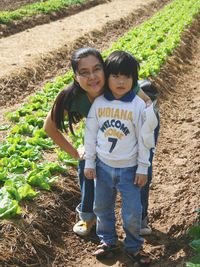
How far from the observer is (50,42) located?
12922 mm

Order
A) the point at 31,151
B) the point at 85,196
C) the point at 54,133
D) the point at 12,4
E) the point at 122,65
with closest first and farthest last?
the point at 122,65
the point at 54,133
the point at 85,196
the point at 31,151
the point at 12,4

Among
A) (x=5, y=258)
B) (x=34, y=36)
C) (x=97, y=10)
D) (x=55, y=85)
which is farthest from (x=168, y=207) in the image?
(x=97, y=10)

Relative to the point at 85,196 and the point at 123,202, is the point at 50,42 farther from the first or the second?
the point at 123,202

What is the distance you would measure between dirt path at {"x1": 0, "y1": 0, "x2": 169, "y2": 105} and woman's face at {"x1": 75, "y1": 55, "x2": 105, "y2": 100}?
5.36 metres

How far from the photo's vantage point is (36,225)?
4.31 m

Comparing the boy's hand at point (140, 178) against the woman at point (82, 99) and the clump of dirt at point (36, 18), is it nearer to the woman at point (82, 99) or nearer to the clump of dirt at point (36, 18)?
the woman at point (82, 99)

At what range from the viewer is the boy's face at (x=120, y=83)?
11.4 feet

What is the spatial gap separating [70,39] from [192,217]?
9674 millimetres

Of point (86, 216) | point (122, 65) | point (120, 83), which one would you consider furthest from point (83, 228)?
point (122, 65)

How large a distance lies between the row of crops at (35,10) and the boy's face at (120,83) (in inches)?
500

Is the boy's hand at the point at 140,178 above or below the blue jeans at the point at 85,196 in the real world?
above

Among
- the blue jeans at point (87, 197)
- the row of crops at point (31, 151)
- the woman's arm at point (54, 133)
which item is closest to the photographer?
the woman's arm at point (54, 133)

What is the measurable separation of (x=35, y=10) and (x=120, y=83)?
50.4 ft

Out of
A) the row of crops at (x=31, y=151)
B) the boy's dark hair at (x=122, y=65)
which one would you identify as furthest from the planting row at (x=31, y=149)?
the boy's dark hair at (x=122, y=65)
